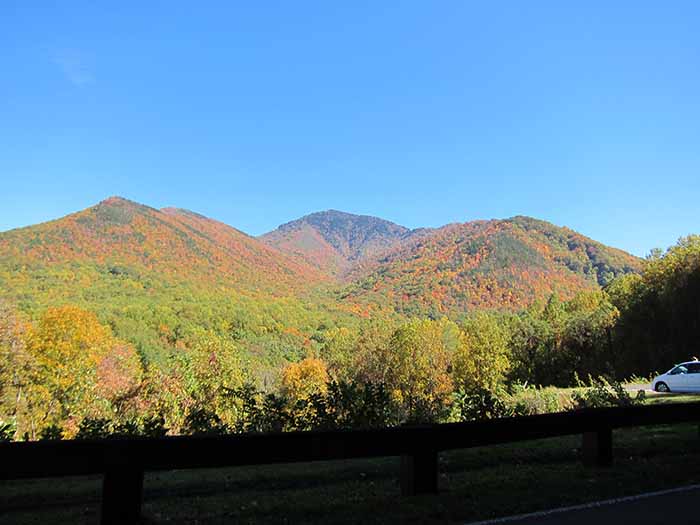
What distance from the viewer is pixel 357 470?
637cm

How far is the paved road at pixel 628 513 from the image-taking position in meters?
3.54

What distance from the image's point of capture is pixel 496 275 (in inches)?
6521

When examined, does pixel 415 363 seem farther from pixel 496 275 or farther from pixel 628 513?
pixel 496 275

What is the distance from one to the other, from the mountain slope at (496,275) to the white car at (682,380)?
126452 mm

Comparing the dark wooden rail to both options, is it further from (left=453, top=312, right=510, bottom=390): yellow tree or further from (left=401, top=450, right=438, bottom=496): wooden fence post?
(left=453, top=312, right=510, bottom=390): yellow tree

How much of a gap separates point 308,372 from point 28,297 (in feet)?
192

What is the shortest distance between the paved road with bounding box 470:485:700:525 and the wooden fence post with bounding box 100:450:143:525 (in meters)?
2.41

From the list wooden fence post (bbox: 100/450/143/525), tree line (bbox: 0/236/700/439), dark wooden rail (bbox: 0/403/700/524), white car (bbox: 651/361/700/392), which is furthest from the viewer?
white car (bbox: 651/361/700/392)

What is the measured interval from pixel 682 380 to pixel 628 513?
21.7 m

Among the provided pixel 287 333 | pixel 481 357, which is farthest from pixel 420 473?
pixel 287 333

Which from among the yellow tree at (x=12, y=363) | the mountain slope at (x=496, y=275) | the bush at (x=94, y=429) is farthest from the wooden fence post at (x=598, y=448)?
the mountain slope at (x=496, y=275)

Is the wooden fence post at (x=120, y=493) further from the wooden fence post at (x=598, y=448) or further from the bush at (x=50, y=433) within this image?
the bush at (x=50, y=433)

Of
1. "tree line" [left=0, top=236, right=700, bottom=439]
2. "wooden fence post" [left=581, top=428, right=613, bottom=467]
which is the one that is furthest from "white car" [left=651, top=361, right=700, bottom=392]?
"wooden fence post" [left=581, top=428, right=613, bottom=467]

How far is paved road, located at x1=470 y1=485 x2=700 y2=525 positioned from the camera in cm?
354
